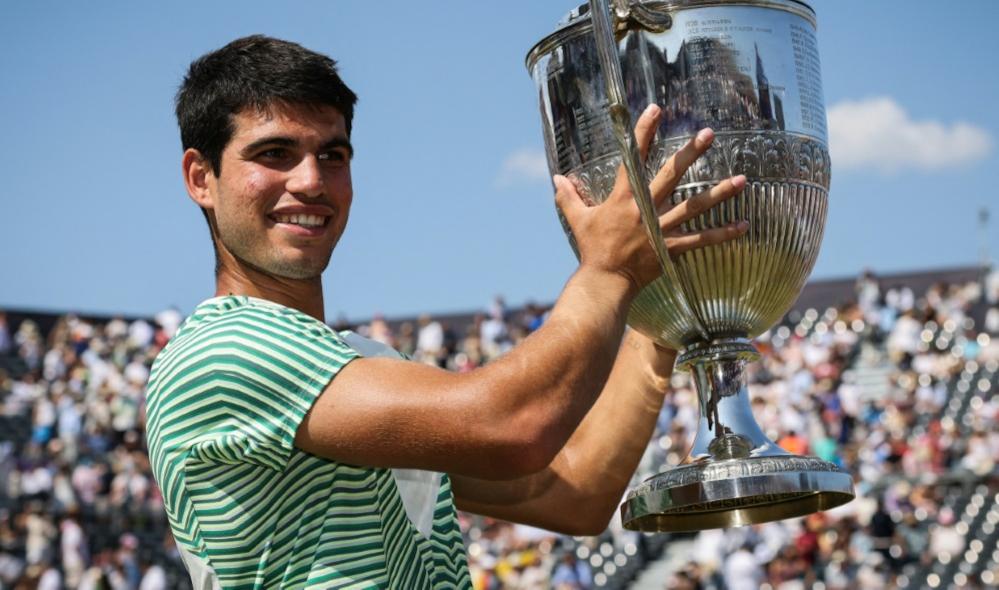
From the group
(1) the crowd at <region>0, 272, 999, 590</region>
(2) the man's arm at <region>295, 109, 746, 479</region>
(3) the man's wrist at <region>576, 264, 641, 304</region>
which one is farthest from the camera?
(1) the crowd at <region>0, 272, 999, 590</region>

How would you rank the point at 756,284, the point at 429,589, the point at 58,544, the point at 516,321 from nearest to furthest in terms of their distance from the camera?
the point at 429,589, the point at 756,284, the point at 58,544, the point at 516,321

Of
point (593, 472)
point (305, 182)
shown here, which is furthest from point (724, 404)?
point (305, 182)

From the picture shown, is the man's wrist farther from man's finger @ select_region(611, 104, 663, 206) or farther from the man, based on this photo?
man's finger @ select_region(611, 104, 663, 206)

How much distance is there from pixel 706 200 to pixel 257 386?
2.22ft

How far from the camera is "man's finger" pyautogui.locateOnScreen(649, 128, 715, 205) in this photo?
2010mm

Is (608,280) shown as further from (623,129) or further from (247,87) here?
(247,87)

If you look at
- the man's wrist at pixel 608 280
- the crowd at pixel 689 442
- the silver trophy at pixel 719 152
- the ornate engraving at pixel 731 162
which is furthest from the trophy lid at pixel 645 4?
the crowd at pixel 689 442

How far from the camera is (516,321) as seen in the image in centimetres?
2044

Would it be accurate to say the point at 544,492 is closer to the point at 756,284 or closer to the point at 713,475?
the point at 713,475

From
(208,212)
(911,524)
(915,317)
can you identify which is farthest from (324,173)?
(915,317)

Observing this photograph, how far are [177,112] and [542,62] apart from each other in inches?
22.7

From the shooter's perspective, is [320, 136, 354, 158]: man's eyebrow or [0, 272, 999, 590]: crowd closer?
[320, 136, 354, 158]: man's eyebrow

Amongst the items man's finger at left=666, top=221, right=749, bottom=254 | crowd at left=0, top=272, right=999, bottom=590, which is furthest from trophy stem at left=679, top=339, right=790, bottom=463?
crowd at left=0, top=272, right=999, bottom=590

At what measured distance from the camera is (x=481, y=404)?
1.86 metres
